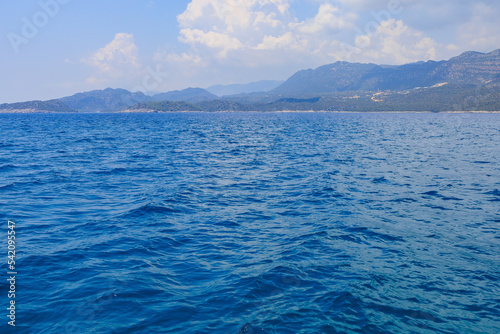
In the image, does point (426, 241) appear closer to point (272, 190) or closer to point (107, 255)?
point (272, 190)

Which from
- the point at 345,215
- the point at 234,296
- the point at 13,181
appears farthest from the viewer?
the point at 13,181

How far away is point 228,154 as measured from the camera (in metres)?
48.0

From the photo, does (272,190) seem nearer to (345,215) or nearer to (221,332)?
(345,215)

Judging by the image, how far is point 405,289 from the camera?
11.5 metres

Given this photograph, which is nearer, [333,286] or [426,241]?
[333,286]

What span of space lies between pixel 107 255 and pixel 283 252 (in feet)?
25.5

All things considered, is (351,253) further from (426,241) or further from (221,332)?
(221,332)

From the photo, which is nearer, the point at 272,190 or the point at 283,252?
the point at 283,252

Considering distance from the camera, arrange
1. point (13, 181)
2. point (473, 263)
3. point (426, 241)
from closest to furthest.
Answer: point (473, 263), point (426, 241), point (13, 181)

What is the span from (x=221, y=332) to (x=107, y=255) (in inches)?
295

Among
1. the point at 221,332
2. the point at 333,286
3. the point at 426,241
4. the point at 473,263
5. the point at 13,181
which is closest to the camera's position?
the point at 221,332

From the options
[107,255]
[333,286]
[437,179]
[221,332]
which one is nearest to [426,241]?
[333,286]

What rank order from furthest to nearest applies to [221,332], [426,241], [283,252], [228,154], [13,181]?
[228,154]
[13,181]
[426,241]
[283,252]
[221,332]

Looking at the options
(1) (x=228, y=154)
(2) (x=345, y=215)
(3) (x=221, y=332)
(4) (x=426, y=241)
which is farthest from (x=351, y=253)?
(1) (x=228, y=154)
